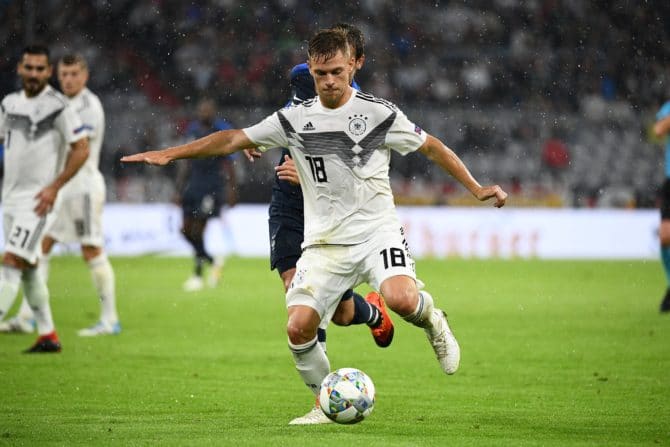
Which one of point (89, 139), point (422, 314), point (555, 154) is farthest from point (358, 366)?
point (555, 154)

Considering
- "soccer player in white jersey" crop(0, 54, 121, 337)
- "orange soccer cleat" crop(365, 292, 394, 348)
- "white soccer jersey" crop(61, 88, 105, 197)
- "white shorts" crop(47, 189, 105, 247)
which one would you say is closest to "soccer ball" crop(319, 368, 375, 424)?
"orange soccer cleat" crop(365, 292, 394, 348)

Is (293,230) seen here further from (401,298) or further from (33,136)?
(33,136)

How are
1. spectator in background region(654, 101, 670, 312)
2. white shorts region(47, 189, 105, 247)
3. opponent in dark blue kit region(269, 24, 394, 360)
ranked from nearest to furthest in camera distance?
opponent in dark blue kit region(269, 24, 394, 360) < white shorts region(47, 189, 105, 247) < spectator in background region(654, 101, 670, 312)

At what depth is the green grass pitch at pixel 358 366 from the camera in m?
5.87

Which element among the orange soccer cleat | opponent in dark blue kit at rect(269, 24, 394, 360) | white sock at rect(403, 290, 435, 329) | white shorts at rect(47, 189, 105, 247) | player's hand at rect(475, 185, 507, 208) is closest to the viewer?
player's hand at rect(475, 185, 507, 208)

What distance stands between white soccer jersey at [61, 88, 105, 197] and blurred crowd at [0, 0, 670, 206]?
38.5ft

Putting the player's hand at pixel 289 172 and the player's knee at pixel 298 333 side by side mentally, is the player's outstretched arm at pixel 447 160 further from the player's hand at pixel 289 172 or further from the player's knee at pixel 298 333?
the player's knee at pixel 298 333

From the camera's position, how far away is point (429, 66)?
25891mm

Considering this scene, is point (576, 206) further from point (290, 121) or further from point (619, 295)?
point (290, 121)

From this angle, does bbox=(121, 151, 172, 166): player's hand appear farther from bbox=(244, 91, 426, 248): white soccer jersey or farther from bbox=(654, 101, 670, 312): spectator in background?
bbox=(654, 101, 670, 312): spectator in background

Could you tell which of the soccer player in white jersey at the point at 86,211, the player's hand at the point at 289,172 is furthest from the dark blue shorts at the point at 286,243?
the soccer player in white jersey at the point at 86,211

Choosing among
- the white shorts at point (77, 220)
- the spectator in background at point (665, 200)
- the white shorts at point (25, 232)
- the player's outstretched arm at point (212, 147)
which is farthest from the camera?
the spectator in background at point (665, 200)

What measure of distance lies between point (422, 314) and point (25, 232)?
13.3 feet

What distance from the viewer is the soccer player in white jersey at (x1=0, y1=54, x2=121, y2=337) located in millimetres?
10633
